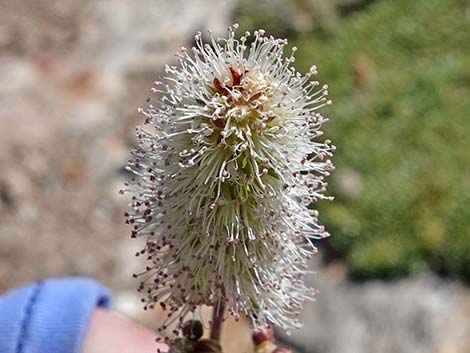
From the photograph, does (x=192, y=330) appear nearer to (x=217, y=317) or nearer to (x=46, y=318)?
(x=217, y=317)

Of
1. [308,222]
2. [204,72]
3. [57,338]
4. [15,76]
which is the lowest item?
[57,338]

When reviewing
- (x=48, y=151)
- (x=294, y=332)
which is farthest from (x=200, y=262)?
(x=48, y=151)

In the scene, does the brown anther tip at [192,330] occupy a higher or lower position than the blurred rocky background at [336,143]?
lower

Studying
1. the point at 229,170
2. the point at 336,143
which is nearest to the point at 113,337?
the point at 229,170

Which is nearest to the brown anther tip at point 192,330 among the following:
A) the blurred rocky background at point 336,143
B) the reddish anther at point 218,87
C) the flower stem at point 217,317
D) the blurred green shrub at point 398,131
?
the flower stem at point 217,317

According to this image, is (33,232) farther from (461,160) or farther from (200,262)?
(200,262)

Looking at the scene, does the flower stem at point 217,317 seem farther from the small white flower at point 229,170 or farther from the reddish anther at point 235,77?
the reddish anther at point 235,77

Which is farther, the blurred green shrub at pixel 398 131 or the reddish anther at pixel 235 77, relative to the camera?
the blurred green shrub at pixel 398 131
